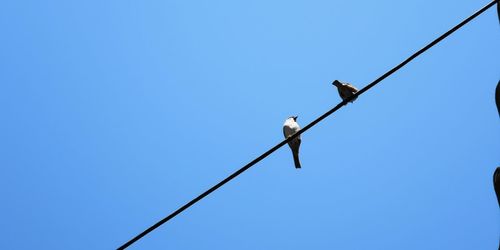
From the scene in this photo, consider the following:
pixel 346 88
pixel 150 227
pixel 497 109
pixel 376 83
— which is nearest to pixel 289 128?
pixel 346 88

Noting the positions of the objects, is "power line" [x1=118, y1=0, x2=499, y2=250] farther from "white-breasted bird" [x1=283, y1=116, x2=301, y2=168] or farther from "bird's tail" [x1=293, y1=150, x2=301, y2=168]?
"bird's tail" [x1=293, y1=150, x2=301, y2=168]

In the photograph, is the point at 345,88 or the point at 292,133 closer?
the point at 345,88

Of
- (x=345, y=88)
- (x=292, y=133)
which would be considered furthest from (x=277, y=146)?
(x=292, y=133)

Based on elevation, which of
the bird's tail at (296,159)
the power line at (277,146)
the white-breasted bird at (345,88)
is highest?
the white-breasted bird at (345,88)

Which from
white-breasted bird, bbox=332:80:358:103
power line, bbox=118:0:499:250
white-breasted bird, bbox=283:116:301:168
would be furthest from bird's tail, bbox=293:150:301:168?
power line, bbox=118:0:499:250

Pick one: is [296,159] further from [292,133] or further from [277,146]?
[277,146]

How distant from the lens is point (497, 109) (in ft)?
19.7

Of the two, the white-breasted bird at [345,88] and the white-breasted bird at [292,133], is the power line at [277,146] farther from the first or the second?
the white-breasted bird at [292,133]

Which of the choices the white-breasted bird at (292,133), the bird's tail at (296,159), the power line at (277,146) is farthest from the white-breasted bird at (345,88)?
the power line at (277,146)

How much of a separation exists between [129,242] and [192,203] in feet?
1.88

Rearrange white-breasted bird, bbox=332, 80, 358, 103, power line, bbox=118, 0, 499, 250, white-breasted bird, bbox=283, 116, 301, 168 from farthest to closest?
white-breasted bird, bbox=283, 116, 301, 168 < white-breasted bird, bbox=332, 80, 358, 103 < power line, bbox=118, 0, 499, 250

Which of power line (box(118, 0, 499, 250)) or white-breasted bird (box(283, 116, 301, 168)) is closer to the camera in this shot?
power line (box(118, 0, 499, 250))

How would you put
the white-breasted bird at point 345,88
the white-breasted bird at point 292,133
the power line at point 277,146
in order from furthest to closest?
the white-breasted bird at point 292,133 → the white-breasted bird at point 345,88 → the power line at point 277,146

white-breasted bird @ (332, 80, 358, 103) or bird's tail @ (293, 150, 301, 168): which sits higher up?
white-breasted bird @ (332, 80, 358, 103)
